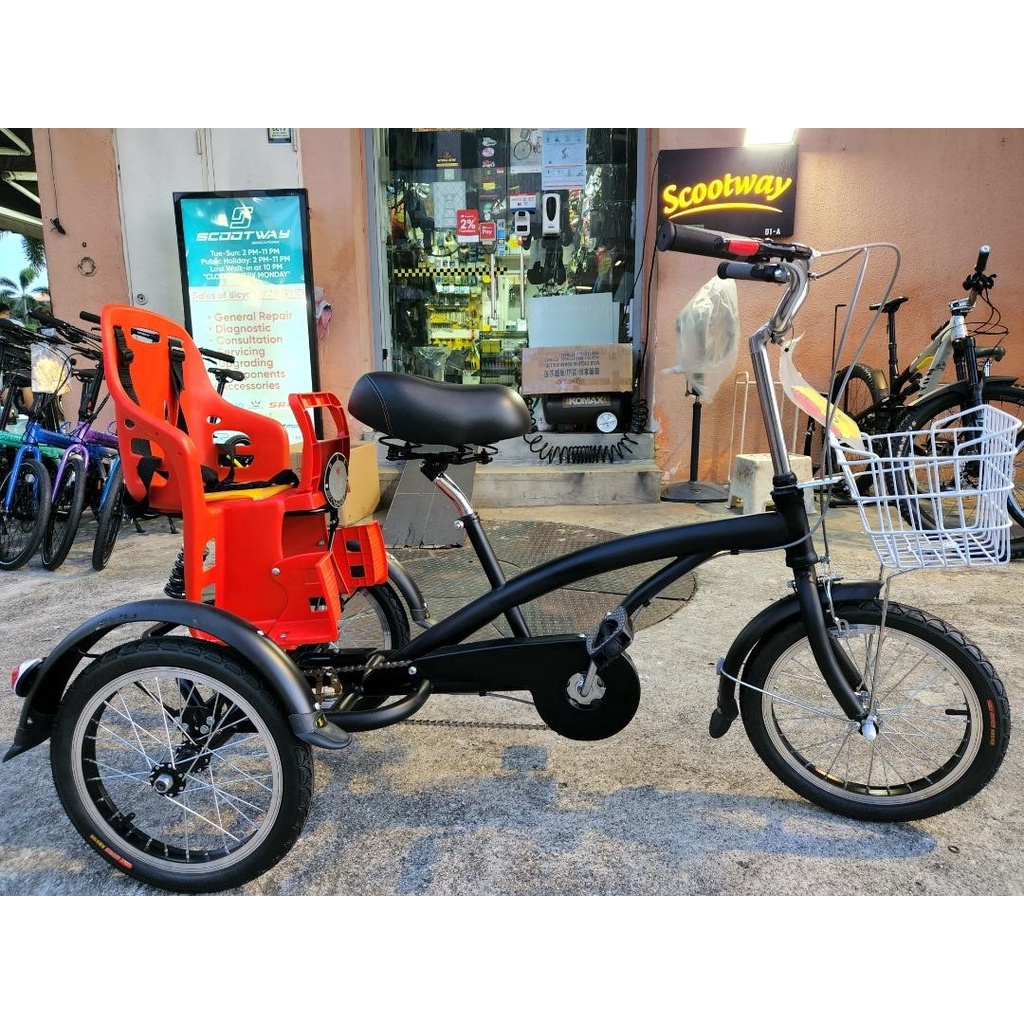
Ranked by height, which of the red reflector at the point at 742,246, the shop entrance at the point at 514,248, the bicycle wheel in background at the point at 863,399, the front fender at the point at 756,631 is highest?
the shop entrance at the point at 514,248

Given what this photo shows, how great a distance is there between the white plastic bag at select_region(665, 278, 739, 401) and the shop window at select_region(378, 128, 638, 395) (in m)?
1.10

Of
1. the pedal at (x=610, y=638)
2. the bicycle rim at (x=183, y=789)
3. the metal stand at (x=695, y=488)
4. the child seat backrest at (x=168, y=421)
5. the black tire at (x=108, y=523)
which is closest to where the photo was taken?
the bicycle rim at (x=183, y=789)

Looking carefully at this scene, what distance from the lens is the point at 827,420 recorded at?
1603 millimetres

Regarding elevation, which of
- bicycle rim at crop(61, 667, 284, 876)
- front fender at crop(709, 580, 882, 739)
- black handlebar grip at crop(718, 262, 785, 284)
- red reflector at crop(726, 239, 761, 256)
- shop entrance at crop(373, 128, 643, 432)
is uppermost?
shop entrance at crop(373, 128, 643, 432)

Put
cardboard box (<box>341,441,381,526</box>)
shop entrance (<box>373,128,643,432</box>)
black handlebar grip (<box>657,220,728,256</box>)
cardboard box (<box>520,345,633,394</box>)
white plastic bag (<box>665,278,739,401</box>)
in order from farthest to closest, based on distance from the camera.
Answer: shop entrance (<box>373,128,643,432</box>)
cardboard box (<box>520,345,633,394</box>)
white plastic bag (<box>665,278,739,401</box>)
cardboard box (<box>341,441,381,526</box>)
black handlebar grip (<box>657,220,728,256</box>)

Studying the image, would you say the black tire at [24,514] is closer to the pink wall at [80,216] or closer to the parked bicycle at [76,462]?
the parked bicycle at [76,462]

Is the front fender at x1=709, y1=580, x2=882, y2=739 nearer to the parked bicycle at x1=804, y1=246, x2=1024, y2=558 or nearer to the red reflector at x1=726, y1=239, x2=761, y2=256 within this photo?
the red reflector at x1=726, y1=239, x2=761, y2=256

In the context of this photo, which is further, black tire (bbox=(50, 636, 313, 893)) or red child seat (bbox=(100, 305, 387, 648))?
red child seat (bbox=(100, 305, 387, 648))

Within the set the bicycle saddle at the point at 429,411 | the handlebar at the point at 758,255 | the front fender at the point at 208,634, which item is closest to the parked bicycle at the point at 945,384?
the handlebar at the point at 758,255

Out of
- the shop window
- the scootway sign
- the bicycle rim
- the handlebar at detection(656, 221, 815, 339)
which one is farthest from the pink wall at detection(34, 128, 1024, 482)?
the bicycle rim

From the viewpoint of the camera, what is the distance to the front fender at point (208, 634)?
5.12ft

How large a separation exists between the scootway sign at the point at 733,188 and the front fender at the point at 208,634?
5.07m

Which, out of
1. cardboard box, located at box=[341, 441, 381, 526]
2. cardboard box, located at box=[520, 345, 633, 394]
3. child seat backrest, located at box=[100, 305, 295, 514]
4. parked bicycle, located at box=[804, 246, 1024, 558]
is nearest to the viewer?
child seat backrest, located at box=[100, 305, 295, 514]

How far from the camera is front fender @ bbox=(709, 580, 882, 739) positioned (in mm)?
1765
